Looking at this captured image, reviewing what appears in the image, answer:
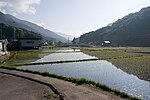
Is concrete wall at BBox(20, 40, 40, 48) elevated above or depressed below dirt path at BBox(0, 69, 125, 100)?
above

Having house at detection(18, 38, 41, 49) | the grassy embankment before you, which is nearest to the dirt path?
the grassy embankment

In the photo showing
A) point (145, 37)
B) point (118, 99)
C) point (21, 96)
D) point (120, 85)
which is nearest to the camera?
point (118, 99)

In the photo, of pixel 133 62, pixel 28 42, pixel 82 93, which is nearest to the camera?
pixel 82 93

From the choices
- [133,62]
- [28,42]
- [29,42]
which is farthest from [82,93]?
[29,42]

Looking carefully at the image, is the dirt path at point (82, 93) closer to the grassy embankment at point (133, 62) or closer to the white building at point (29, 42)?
the grassy embankment at point (133, 62)

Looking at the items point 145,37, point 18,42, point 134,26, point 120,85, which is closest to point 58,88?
point 120,85

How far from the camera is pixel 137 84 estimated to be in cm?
1644

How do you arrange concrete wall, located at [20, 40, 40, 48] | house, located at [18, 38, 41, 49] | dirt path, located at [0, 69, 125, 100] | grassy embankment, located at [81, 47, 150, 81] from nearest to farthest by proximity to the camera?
dirt path, located at [0, 69, 125, 100] → grassy embankment, located at [81, 47, 150, 81] → house, located at [18, 38, 41, 49] → concrete wall, located at [20, 40, 40, 48]

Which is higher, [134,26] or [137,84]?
[134,26]

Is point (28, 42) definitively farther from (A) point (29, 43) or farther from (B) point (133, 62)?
(B) point (133, 62)

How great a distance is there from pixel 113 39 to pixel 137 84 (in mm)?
125656

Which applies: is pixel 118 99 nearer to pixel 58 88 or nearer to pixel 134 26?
pixel 58 88

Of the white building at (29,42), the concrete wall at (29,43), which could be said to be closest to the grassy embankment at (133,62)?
the white building at (29,42)

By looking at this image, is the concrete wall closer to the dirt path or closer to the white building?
the white building
